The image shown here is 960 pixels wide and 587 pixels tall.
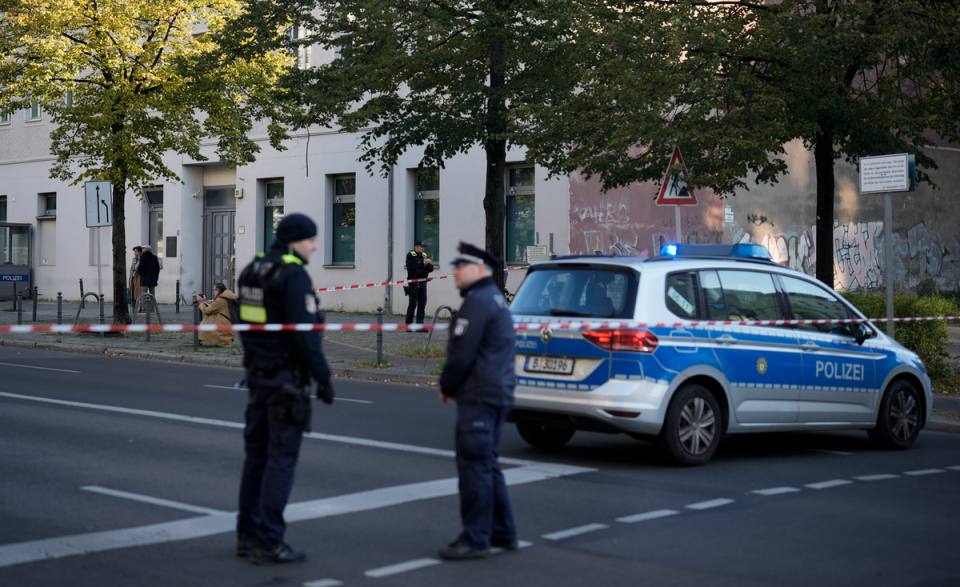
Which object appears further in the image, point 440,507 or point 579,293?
point 579,293

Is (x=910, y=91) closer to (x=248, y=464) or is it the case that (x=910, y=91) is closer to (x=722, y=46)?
A: (x=722, y=46)

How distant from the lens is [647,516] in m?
6.65

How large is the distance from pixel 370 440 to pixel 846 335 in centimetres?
439

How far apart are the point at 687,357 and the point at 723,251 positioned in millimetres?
2806

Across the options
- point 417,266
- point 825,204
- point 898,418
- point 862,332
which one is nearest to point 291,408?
point 862,332

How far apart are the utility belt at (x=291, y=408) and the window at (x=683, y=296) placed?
3.79 meters

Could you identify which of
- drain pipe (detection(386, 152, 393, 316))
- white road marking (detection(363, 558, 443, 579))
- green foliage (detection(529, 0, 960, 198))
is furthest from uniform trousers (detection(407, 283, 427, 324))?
white road marking (detection(363, 558, 443, 579))

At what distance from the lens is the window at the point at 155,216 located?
111 ft

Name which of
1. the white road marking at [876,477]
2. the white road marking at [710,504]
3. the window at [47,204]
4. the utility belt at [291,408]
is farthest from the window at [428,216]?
the utility belt at [291,408]

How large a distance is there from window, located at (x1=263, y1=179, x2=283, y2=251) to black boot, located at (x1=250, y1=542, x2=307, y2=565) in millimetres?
25594

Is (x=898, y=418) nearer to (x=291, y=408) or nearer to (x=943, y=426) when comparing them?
(x=943, y=426)

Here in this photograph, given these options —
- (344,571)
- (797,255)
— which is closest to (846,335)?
(344,571)

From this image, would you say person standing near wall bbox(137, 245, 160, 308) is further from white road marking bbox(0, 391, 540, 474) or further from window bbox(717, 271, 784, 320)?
window bbox(717, 271, 784, 320)

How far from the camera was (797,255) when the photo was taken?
2584 cm
